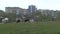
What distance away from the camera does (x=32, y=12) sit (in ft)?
229

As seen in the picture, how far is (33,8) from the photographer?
7150 cm

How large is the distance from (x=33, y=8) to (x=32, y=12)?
6.87ft
